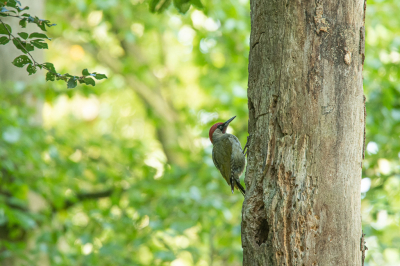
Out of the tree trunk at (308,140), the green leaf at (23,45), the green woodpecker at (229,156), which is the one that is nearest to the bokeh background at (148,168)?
the green woodpecker at (229,156)

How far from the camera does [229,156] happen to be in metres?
3.90

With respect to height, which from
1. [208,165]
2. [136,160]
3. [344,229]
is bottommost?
[344,229]

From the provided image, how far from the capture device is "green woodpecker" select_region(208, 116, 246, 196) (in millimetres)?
3779

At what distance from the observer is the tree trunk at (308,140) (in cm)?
156

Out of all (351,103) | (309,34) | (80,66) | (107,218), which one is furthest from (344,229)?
(80,66)

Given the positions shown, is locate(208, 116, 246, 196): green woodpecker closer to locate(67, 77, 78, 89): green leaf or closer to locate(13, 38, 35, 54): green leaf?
locate(67, 77, 78, 89): green leaf

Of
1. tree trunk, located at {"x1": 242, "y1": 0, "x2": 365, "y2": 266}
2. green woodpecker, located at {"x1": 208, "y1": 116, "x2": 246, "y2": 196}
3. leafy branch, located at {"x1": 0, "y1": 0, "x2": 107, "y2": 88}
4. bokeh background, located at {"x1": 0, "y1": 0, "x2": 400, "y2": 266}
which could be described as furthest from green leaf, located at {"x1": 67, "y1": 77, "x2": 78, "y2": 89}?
green woodpecker, located at {"x1": 208, "y1": 116, "x2": 246, "y2": 196}

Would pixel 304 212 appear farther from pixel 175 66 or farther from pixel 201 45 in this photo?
pixel 175 66

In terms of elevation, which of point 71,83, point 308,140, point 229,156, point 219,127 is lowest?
point 308,140

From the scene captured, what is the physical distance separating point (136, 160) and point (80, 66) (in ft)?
13.4

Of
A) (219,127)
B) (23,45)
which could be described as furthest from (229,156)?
(23,45)

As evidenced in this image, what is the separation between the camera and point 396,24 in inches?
254

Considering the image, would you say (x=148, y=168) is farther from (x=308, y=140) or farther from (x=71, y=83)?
(x=308, y=140)

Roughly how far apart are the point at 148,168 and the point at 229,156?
209 centimetres
